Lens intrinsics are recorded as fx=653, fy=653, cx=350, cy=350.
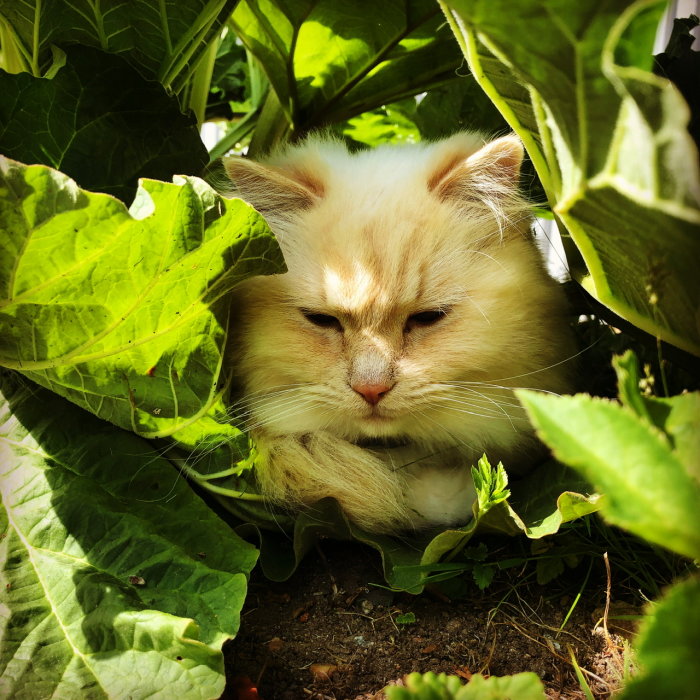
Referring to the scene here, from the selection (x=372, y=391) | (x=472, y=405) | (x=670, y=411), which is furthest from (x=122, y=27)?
(x=670, y=411)

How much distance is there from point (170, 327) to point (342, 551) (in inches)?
24.9

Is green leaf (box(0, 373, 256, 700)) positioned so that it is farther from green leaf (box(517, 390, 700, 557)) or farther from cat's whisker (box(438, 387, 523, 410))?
green leaf (box(517, 390, 700, 557))

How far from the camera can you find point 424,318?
4.43 feet

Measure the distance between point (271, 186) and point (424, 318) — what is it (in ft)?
1.42

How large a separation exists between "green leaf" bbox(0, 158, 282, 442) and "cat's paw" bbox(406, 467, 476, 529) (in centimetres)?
42

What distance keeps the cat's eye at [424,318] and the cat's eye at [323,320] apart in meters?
0.14

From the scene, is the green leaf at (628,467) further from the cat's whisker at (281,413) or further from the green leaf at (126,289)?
the cat's whisker at (281,413)

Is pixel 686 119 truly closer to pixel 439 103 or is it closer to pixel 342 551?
pixel 342 551

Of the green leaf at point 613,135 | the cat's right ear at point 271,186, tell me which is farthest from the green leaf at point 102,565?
the green leaf at point 613,135

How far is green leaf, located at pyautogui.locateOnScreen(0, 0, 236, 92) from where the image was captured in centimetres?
132

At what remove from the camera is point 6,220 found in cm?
92

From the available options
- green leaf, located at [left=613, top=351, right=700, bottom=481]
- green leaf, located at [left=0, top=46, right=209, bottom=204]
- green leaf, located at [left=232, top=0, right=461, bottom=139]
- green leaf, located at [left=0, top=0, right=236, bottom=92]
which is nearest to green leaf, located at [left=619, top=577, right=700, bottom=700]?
green leaf, located at [left=613, top=351, right=700, bottom=481]

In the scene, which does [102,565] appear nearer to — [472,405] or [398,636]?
[398,636]

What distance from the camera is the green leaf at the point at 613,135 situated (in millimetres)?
588
